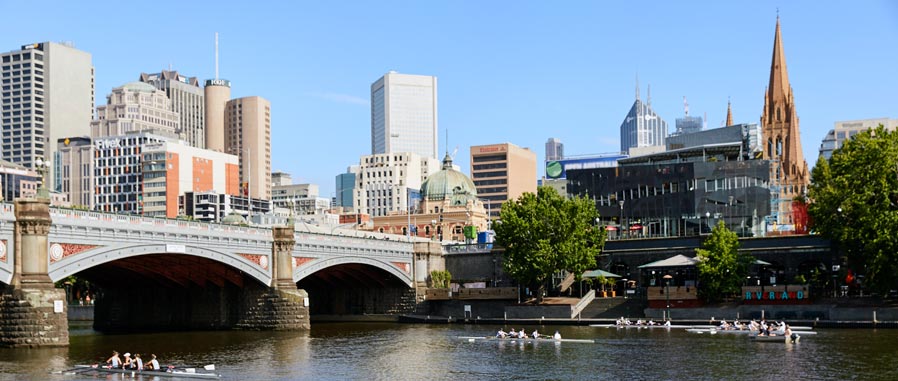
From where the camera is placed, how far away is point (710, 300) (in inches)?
4274

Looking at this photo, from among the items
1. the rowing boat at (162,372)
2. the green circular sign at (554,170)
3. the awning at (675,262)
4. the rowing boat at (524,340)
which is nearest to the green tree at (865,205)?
the awning at (675,262)

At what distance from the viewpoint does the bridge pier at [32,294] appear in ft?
245

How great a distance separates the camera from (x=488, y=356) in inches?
3054

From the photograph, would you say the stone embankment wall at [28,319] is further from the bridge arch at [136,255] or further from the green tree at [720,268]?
the green tree at [720,268]

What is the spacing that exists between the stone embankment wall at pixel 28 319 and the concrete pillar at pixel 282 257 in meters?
30.2

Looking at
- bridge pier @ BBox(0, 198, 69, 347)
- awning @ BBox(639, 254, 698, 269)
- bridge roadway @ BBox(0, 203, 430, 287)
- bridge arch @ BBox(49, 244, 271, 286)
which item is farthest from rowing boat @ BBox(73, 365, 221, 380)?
awning @ BBox(639, 254, 698, 269)

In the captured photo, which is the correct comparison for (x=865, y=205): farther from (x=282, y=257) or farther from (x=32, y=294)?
(x=32, y=294)

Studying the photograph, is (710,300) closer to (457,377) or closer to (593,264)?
(593,264)

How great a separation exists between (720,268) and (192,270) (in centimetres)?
5163

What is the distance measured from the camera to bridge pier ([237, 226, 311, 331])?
103875 millimetres

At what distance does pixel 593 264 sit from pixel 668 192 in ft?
61.4

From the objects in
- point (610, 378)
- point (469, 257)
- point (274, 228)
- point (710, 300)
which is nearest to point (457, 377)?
point (610, 378)

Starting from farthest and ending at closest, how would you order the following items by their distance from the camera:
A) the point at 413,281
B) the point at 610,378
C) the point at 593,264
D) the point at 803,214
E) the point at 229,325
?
the point at 803,214 < the point at 413,281 < the point at 593,264 < the point at 229,325 < the point at 610,378

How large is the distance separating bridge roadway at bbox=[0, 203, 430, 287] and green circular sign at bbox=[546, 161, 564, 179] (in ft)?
234
